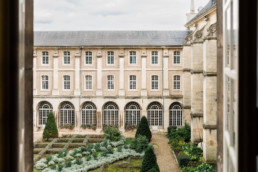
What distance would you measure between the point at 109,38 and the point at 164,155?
36.0 feet

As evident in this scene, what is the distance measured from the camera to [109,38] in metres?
22.5

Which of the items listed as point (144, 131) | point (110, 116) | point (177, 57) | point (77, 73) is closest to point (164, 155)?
point (144, 131)

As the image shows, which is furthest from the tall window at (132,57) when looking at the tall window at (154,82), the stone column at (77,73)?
the stone column at (77,73)

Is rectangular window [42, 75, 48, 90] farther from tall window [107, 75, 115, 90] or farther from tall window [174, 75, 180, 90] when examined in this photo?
tall window [174, 75, 180, 90]

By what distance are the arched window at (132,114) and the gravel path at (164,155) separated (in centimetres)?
263

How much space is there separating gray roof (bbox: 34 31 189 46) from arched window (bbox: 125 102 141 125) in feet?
15.3

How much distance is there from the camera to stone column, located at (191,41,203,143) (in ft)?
52.1

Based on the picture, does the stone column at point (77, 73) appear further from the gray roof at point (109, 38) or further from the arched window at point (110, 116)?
the arched window at point (110, 116)

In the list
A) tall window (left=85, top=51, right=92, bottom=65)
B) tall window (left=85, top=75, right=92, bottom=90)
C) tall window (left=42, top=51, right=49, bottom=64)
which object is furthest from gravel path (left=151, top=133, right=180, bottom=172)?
tall window (left=42, top=51, right=49, bottom=64)

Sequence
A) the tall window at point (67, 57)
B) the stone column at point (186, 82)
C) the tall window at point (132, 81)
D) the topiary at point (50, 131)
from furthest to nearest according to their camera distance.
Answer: the tall window at point (67, 57)
the tall window at point (132, 81)
the stone column at point (186, 82)
the topiary at point (50, 131)

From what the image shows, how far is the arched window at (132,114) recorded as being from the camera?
856 inches

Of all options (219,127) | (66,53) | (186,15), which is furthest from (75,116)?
(219,127)

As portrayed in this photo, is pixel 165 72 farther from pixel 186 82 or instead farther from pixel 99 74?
pixel 99 74
